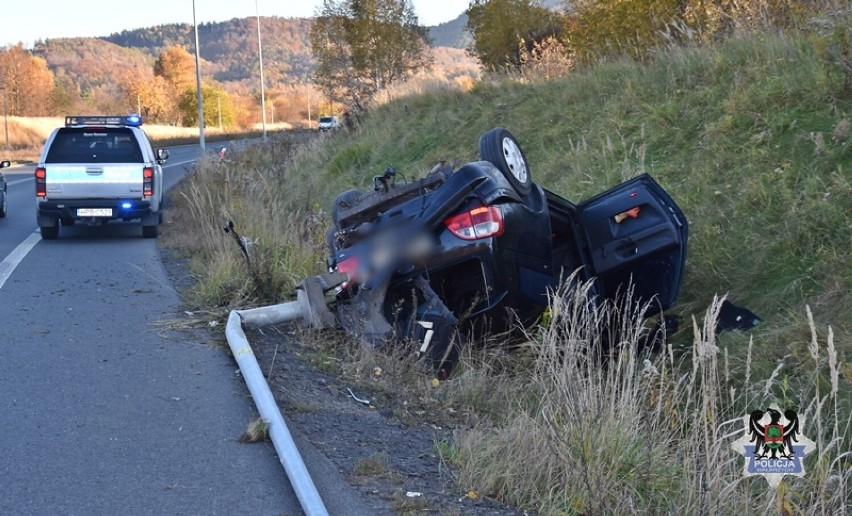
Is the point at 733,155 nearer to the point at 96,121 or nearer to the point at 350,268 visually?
the point at 350,268

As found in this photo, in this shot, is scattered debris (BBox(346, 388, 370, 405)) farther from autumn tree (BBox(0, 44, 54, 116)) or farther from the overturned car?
autumn tree (BBox(0, 44, 54, 116))

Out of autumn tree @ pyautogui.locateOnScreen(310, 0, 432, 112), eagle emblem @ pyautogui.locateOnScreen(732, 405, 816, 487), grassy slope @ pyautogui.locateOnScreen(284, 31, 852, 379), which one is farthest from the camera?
autumn tree @ pyautogui.locateOnScreen(310, 0, 432, 112)

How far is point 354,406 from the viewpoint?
5805 millimetres

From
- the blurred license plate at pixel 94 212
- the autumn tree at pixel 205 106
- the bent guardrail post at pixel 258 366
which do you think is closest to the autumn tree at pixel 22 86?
the autumn tree at pixel 205 106

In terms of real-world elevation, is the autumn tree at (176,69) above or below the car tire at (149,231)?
above

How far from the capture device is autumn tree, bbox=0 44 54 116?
78938 mm

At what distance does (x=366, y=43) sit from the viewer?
41656mm

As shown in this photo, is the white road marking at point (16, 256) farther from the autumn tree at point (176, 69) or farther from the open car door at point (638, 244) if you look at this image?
the autumn tree at point (176, 69)

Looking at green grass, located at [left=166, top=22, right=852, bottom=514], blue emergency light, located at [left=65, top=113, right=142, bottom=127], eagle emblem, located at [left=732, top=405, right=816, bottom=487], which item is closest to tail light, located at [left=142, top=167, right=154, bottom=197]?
green grass, located at [left=166, top=22, right=852, bottom=514]

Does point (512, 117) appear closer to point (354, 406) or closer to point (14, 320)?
point (14, 320)

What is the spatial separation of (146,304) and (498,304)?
13.8ft

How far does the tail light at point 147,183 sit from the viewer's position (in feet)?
47.1

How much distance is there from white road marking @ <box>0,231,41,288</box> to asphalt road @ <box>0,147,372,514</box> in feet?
3.79

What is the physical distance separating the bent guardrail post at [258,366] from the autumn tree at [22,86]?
255ft
